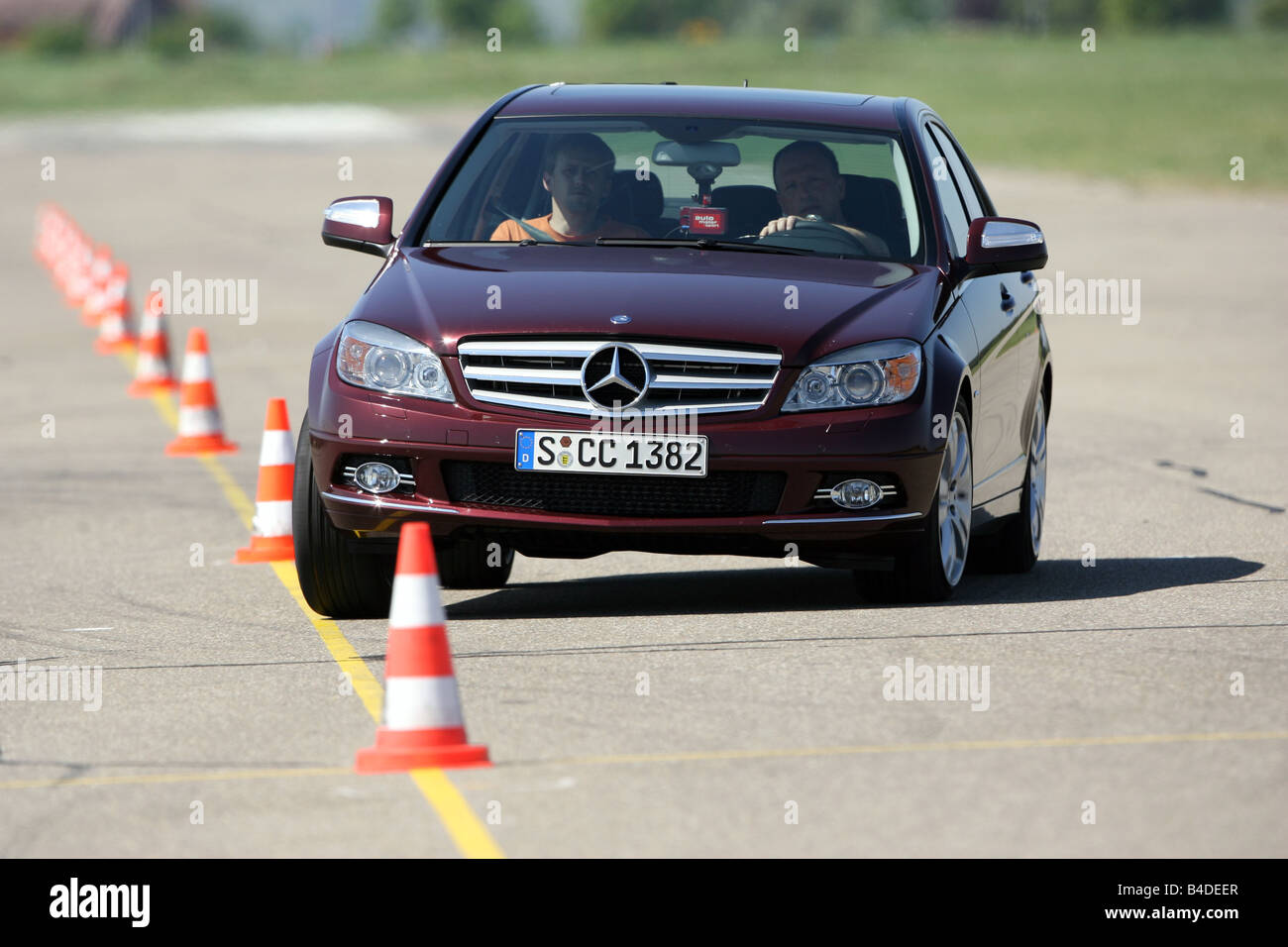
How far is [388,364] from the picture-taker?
8.12 m

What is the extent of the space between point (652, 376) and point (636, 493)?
0.39m

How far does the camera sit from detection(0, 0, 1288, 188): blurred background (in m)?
57.9

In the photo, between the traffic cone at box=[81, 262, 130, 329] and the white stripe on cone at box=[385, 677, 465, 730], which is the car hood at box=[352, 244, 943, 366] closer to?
the white stripe on cone at box=[385, 677, 465, 730]

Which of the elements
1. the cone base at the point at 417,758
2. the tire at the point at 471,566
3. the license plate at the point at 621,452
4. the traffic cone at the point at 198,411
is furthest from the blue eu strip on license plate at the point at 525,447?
the traffic cone at the point at 198,411

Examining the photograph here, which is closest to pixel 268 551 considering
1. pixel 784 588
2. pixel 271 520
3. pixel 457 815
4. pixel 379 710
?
pixel 271 520

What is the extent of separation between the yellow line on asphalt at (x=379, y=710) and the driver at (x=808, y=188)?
2.22m

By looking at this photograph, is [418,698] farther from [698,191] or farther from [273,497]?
[273,497]

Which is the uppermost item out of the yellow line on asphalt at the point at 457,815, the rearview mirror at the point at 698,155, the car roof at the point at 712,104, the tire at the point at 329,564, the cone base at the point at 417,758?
the car roof at the point at 712,104

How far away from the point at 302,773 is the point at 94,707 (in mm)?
1235

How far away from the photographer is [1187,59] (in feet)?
286

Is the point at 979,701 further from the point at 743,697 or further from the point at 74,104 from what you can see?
the point at 74,104

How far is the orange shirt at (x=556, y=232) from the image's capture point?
901cm

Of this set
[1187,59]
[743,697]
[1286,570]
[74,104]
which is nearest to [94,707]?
[743,697]

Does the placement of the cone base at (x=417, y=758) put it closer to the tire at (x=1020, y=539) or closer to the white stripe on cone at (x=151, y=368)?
the tire at (x=1020, y=539)
